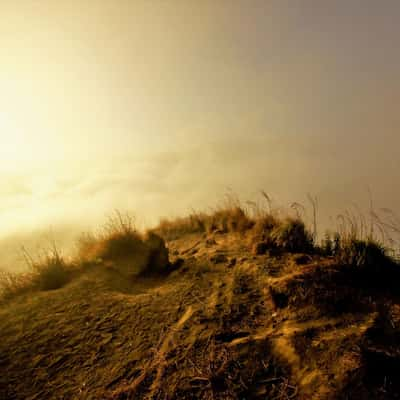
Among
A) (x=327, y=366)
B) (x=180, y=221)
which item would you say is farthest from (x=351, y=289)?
(x=180, y=221)

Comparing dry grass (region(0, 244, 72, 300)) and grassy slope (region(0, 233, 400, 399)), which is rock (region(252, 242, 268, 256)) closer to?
grassy slope (region(0, 233, 400, 399))

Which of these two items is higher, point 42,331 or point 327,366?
point 42,331

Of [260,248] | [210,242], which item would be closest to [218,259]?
[260,248]

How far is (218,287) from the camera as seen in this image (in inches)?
173

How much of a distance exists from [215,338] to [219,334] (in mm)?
69

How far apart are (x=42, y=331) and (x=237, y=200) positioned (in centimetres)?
539

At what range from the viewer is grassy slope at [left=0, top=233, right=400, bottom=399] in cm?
273

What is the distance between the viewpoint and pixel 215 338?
330 centimetres

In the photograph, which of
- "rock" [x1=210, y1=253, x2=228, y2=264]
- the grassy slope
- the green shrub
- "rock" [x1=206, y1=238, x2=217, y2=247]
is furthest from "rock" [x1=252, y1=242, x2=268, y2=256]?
"rock" [x1=206, y1=238, x2=217, y2=247]

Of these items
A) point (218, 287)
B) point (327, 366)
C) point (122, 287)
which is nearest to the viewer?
point (327, 366)

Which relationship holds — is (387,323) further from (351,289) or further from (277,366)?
(277,366)

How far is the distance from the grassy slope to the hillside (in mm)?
11

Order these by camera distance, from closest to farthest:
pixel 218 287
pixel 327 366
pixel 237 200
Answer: pixel 327 366 → pixel 218 287 → pixel 237 200

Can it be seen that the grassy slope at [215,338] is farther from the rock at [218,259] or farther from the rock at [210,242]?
the rock at [210,242]
